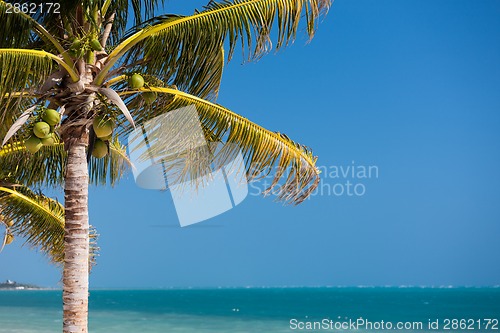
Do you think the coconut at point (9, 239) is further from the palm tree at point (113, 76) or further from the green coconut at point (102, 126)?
the green coconut at point (102, 126)

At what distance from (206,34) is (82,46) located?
113 cm

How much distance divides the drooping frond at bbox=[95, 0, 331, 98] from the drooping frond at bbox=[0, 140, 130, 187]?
291 cm

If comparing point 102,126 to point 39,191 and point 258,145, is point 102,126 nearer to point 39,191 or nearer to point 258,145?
point 258,145

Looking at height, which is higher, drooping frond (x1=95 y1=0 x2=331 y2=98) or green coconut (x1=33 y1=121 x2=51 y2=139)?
drooping frond (x1=95 y1=0 x2=331 y2=98)

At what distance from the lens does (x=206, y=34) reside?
6883 mm

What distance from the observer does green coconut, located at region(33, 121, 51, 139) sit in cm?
611

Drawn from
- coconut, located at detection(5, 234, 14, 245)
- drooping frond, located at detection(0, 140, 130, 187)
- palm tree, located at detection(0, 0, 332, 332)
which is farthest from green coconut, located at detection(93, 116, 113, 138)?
coconut, located at detection(5, 234, 14, 245)

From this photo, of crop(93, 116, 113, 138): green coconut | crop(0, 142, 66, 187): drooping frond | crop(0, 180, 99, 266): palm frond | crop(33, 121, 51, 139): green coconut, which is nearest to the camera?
crop(33, 121, 51, 139): green coconut

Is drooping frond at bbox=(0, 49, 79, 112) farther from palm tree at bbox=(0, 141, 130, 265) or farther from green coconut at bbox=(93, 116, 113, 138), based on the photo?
palm tree at bbox=(0, 141, 130, 265)

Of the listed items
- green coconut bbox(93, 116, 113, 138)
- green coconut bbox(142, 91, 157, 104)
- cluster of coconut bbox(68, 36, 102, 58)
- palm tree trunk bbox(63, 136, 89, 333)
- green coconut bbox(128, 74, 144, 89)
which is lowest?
palm tree trunk bbox(63, 136, 89, 333)

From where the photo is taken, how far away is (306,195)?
7.61 m

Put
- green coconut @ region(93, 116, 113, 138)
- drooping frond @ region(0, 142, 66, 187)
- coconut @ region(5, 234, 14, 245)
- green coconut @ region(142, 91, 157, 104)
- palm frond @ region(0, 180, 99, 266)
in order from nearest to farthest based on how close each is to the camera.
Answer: green coconut @ region(93, 116, 113, 138)
green coconut @ region(142, 91, 157, 104)
drooping frond @ region(0, 142, 66, 187)
palm frond @ region(0, 180, 99, 266)
coconut @ region(5, 234, 14, 245)

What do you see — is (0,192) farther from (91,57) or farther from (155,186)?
(91,57)

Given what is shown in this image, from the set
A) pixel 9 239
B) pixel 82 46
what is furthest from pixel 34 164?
pixel 82 46
